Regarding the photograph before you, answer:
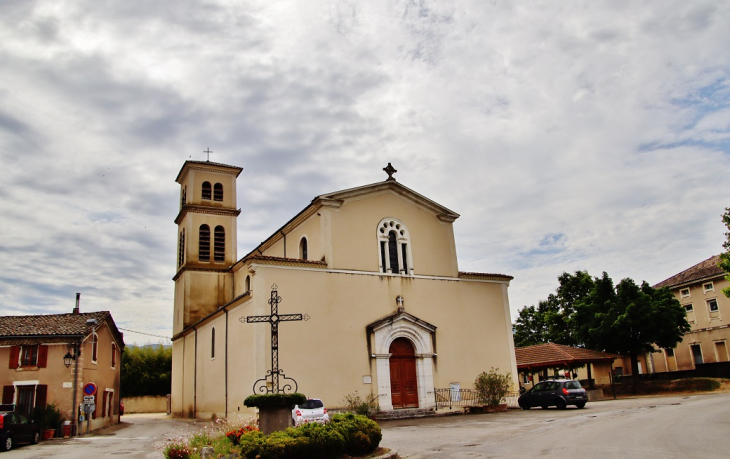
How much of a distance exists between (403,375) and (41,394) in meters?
15.6

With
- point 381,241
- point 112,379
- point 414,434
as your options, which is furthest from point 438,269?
point 112,379

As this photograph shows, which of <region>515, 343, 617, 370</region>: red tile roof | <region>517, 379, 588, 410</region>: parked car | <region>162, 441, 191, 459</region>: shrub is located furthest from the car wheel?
<region>515, 343, 617, 370</region>: red tile roof

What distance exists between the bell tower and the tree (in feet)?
80.7

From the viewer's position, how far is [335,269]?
81.3 feet

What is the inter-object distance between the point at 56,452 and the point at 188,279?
62.5 feet

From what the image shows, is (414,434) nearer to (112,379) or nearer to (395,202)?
(395,202)

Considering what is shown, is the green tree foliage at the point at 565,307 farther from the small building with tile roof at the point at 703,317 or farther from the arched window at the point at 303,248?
the arched window at the point at 303,248

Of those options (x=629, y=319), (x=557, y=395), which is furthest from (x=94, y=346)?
(x=629, y=319)

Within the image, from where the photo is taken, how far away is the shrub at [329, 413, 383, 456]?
10930 millimetres

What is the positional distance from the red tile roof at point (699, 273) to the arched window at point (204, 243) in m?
38.5

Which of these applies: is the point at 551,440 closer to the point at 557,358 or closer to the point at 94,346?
the point at 557,358

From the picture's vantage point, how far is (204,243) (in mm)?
36906

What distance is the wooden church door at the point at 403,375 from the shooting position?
24781 mm

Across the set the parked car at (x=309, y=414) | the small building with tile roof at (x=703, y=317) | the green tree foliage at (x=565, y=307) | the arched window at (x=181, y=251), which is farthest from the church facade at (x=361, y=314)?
the small building with tile roof at (x=703, y=317)
